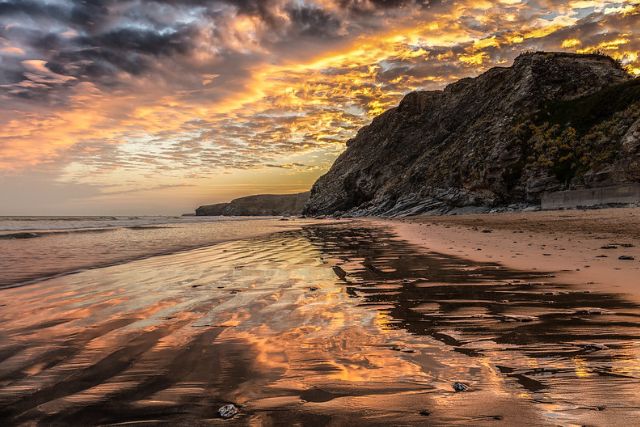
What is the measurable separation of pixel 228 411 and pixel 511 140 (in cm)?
5346

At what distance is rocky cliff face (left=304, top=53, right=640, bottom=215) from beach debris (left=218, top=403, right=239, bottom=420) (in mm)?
39137

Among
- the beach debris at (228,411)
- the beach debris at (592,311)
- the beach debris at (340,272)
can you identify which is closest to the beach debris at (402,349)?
the beach debris at (228,411)

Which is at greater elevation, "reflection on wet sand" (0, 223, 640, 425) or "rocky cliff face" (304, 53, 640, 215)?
"rocky cliff face" (304, 53, 640, 215)

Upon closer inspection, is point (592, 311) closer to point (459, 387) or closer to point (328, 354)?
point (459, 387)

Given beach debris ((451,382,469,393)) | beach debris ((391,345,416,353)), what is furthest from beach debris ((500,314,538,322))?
beach debris ((451,382,469,393))

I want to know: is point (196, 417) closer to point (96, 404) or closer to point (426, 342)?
point (96, 404)

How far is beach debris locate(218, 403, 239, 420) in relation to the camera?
2213 millimetres

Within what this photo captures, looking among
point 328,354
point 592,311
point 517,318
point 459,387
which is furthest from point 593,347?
point 328,354

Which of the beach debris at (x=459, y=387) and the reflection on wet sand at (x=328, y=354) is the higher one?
the beach debris at (x=459, y=387)

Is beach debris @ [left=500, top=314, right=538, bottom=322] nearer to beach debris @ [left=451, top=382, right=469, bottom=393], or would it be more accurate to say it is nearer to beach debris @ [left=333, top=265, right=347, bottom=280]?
beach debris @ [left=451, top=382, right=469, bottom=393]

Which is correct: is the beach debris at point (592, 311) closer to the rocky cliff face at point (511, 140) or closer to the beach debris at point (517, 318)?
the beach debris at point (517, 318)

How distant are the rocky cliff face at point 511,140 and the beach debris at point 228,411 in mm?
39137

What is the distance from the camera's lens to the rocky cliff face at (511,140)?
3841 centimetres

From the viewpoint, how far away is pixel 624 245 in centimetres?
981
